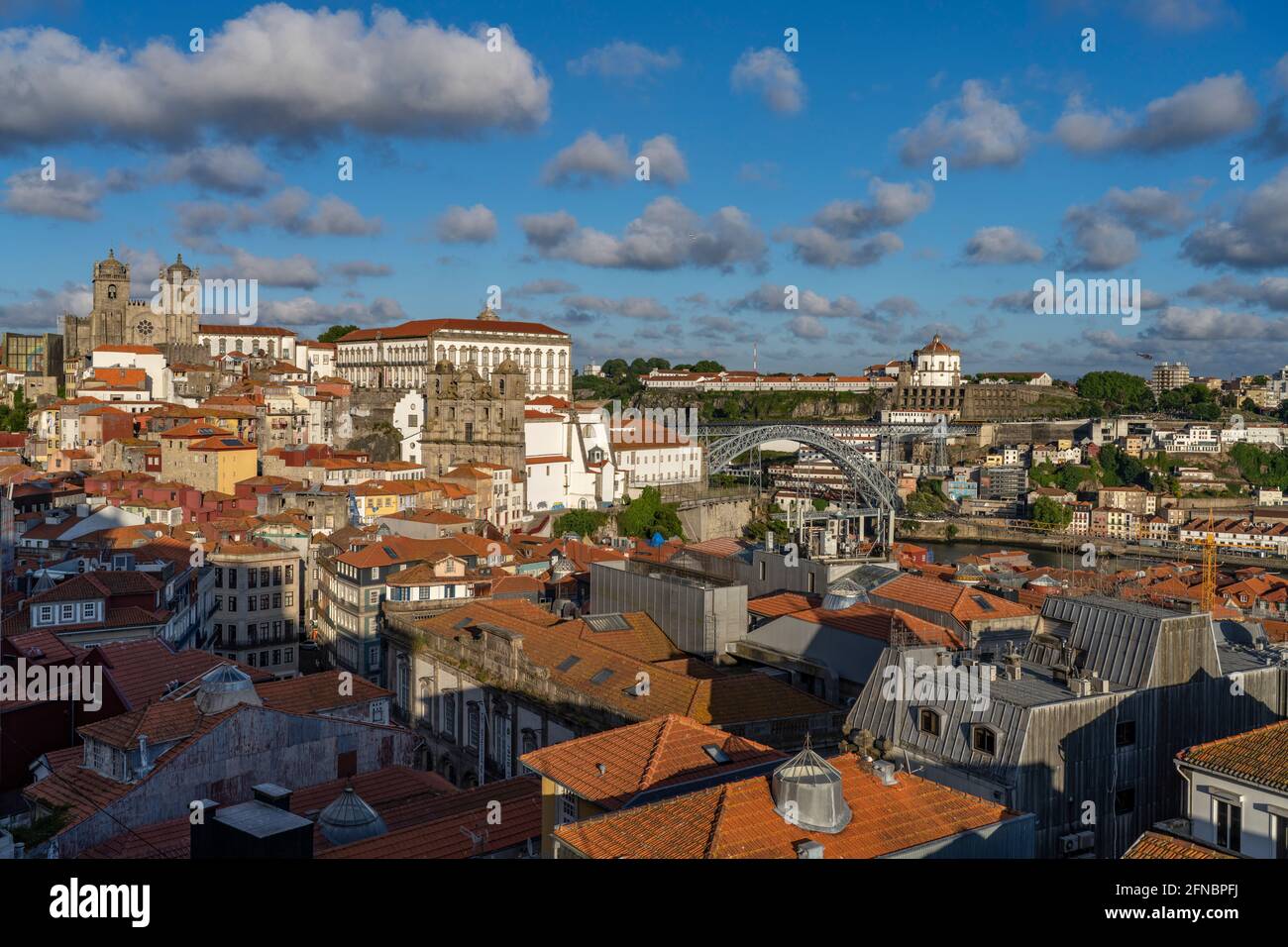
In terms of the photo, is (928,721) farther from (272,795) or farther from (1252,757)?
(272,795)

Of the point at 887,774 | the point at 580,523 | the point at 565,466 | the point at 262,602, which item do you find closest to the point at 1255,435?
the point at 565,466

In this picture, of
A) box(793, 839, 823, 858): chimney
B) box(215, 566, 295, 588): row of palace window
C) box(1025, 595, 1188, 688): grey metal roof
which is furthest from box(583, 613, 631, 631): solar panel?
box(215, 566, 295, 588): row of palace window

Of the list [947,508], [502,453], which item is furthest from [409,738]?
[947,508]

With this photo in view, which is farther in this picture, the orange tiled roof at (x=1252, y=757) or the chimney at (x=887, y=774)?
the chimney at (x=887, y=774)

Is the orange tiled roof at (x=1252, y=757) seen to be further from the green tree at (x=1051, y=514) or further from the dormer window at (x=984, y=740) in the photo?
the green tree at (x=1051, y=514)

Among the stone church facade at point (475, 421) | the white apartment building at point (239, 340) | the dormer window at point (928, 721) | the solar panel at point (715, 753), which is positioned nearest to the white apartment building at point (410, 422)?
the stone church facade at point (475, 421)

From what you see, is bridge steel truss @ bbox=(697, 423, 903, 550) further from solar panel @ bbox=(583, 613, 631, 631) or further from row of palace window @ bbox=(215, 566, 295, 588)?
solar panel @ bbox=(583, 613, 631, 631)
